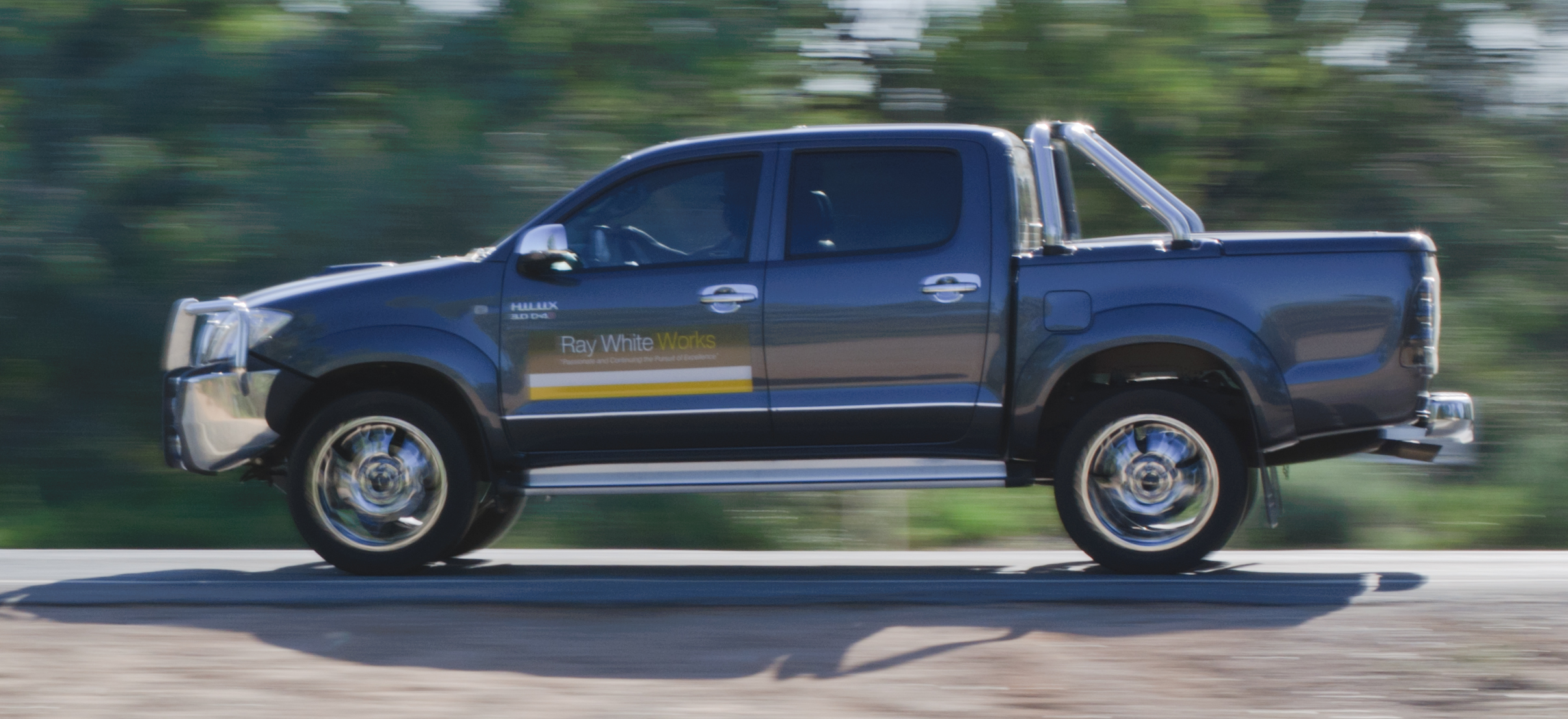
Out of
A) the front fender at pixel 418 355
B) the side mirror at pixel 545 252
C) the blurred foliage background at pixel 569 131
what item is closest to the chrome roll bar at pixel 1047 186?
the side mirror at pixel 545 252

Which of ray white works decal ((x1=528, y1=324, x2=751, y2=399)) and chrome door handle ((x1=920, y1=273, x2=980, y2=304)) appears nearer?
chrome door handle ((x1=920, y1=273, x2=980, y2=304))

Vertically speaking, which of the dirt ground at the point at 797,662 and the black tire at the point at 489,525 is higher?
the dirt ground at the point at 797,662

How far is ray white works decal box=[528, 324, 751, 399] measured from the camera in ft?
20.2

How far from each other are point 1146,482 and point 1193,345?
57 cm

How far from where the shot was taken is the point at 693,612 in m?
5.41

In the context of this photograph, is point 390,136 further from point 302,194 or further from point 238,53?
point 238,53

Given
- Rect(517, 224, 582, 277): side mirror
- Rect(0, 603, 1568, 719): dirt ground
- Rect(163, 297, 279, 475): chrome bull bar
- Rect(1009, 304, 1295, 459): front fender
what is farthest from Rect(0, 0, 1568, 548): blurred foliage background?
Rect(0, 603, 1568, 719): dirt ground

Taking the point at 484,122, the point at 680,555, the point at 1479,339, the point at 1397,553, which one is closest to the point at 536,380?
the point at 680,555

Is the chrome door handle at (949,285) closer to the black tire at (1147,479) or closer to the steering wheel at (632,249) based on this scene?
the black tire at (1147,479)

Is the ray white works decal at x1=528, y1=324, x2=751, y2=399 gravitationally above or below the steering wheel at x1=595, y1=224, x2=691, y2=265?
below

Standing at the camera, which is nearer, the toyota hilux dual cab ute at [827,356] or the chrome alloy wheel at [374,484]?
the toyota hilux dual cab ute at [827,356]

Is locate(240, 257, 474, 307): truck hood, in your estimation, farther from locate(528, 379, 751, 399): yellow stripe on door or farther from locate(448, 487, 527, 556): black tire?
locate(448, 487, 527, 556): black tire

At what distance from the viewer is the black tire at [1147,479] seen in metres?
5.88

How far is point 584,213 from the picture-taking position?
6.35m
